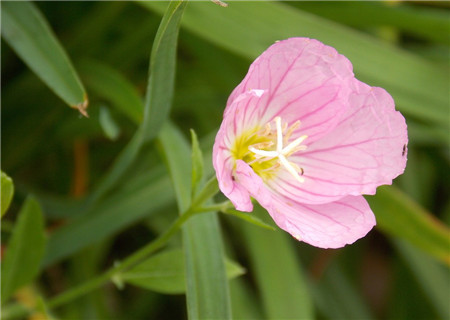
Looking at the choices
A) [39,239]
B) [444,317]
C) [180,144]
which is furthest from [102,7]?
[444,317]

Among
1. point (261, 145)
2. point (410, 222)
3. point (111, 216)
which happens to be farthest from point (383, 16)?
point (111, 216)

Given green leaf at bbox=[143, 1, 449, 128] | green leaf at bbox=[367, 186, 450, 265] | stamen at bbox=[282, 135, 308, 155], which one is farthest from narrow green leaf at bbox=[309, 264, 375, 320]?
stamen at bbox=[282, 135, 308, 155]

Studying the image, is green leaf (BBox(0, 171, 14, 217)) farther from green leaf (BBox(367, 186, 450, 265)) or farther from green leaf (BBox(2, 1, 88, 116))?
green leaf (BBox(367, 186, 450, 265))

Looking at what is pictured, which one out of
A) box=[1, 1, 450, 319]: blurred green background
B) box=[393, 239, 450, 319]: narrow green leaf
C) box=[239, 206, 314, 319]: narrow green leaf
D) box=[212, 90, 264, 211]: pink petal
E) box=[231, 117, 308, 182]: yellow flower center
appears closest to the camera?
box=[212, 90, 264, 211]: pink petal

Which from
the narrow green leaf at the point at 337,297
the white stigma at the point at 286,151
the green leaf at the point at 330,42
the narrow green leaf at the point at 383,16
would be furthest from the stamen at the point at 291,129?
the narrow green leaf at the point at 337,297

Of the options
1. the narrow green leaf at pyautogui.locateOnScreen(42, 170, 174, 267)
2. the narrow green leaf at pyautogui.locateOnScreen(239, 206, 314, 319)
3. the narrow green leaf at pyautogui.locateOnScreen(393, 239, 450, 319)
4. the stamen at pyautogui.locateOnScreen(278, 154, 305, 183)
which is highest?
the stamen at pyautogui.locateOnScreen(278, 154, 305, 183)

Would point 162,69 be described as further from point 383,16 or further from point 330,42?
point 383,16

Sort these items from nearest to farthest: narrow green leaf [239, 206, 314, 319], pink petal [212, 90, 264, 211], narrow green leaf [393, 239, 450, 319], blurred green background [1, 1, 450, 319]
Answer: pink petal [212, 90, 264, 211]
blurred green background [1, 1, 450, 319]
narrow green leaf [239, 206, 314, 319]
narrow green leaf [393, 239, 450, 319]
